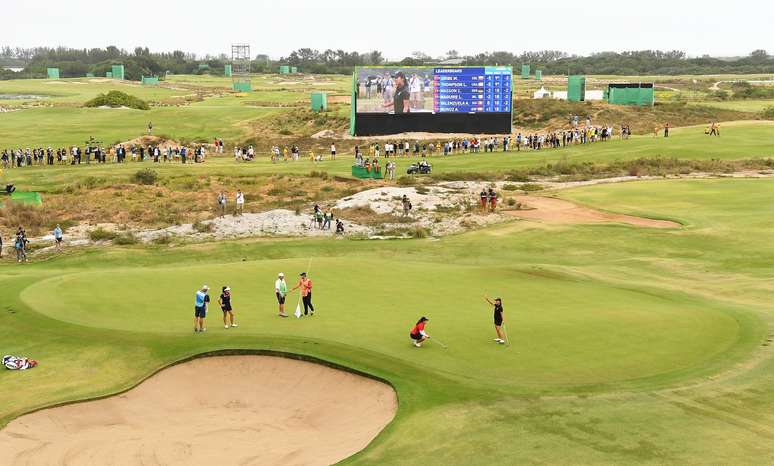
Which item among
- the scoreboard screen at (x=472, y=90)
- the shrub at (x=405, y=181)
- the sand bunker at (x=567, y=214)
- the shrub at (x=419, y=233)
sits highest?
the scoreboard screen at (x=472, y=90)

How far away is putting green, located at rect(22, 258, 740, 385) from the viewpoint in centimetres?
2394

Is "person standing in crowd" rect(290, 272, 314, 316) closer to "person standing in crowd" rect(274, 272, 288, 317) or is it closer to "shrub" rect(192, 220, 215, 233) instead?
"person standing in crowd" rect(274, 272, 288, 317)

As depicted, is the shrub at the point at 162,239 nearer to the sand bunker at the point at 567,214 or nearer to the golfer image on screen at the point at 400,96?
the sand bunker at the point at 567,214

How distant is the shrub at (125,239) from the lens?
47.9m

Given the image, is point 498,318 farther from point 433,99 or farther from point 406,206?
point 433,99

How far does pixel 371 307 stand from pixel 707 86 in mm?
169924

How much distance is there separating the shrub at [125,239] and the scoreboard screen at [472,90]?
4701 centimetres

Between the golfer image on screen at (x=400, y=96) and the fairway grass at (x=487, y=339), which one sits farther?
the golfer image on screen at (x=400, y=96)

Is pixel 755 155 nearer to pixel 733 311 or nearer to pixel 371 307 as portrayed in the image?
pixel 733 311

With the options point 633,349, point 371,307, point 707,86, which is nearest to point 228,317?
point 371,307

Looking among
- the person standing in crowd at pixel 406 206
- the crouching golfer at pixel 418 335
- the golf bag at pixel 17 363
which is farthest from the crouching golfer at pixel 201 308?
the person standing in crowd at pixel 406 206

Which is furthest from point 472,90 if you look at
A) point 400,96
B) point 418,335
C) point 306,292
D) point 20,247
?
point 418,335

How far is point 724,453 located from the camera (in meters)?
17.8

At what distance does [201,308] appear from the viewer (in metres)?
26.6
